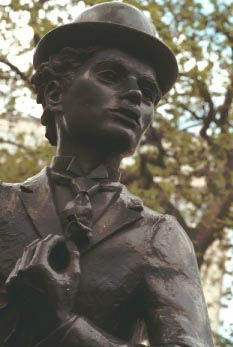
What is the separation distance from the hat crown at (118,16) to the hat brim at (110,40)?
36 mm

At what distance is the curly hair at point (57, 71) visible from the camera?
4.40 m

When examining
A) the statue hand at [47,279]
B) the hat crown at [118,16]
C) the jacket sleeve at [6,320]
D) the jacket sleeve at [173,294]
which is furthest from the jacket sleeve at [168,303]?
the hat crown at [118,16]

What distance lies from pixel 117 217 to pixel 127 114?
47 centimetres

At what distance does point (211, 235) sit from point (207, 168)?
1.21 metres

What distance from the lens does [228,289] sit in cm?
1422

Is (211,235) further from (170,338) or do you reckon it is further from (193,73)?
(170,338)

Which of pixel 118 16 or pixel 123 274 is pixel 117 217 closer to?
pixel 123 274

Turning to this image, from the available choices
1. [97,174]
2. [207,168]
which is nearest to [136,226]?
[97,174]

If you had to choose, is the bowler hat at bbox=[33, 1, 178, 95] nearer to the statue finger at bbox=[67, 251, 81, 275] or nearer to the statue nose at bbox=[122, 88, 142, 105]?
the statue nose at bbox=[122, 88, 142, 105]

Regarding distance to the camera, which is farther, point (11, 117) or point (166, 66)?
point (11, 117)

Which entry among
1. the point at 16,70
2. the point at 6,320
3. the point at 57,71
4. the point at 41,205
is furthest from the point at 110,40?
the point at 16,70

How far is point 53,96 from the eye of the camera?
176 inches

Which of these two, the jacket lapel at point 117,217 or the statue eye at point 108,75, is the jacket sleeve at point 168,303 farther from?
the statue eye at point 108,75

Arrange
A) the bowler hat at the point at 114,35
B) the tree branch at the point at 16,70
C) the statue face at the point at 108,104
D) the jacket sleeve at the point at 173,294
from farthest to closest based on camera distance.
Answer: the tree branch at the point at 16,70 < the bowler hat at the point at 114,35 < the statue face at the point at 108,104 < the jacket sleeve at the point at 173,294
